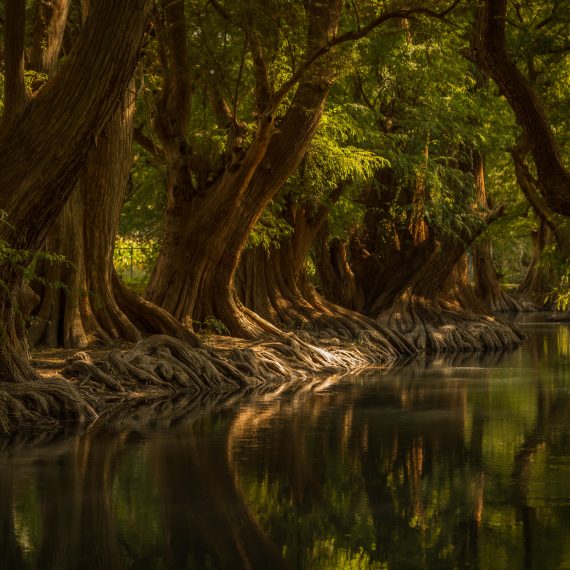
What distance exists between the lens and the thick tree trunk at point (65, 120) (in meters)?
11.9

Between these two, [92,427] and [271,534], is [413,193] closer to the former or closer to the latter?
[92,427]

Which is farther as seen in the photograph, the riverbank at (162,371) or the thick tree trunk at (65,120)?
the riverbank at (162,371)

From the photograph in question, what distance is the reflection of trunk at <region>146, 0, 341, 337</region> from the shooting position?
1920 cm

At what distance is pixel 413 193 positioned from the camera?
27438 mm

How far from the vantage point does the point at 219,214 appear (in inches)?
768

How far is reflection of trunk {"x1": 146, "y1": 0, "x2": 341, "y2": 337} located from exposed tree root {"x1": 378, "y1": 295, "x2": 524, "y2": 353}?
6.35 meters

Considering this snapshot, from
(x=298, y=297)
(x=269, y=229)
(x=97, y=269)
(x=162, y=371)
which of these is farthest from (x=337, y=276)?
(x=162, y=371)

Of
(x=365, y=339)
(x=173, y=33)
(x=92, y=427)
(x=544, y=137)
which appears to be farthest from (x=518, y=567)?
(x=365, y=339)

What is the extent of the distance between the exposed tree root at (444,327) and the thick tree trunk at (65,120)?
46.3 feet

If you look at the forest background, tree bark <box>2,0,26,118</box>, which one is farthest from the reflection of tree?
tree bark <box>2,0,26,118</box>

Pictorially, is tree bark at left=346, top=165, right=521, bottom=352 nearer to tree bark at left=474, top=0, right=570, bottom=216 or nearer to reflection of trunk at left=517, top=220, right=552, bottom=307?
tree bark at left=474, top=0, right=570, bottom=216

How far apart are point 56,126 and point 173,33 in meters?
7.09

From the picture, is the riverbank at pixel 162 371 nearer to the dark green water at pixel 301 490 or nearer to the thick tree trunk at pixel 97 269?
the thick tree trunk at pixel 97 269

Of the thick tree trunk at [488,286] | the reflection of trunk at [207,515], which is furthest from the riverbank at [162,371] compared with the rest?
the thick tree trunk at [488,286]
